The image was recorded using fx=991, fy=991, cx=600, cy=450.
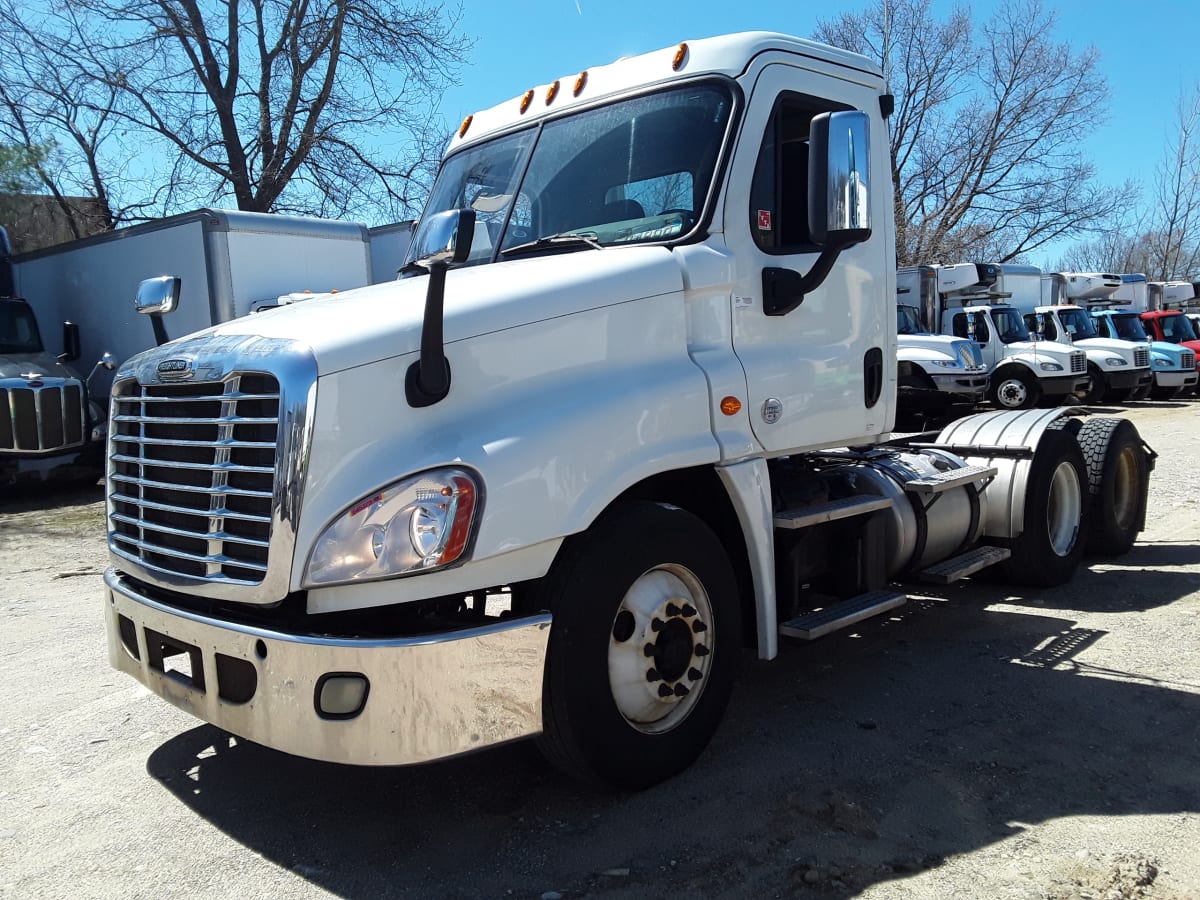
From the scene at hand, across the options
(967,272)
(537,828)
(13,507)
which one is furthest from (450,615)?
(967,272)

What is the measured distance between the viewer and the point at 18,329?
13609 millimetres

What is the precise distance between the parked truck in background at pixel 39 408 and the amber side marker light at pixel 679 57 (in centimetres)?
1017

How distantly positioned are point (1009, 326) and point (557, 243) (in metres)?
19.5

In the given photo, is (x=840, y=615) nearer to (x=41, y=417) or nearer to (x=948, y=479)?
(x=948, y=479)

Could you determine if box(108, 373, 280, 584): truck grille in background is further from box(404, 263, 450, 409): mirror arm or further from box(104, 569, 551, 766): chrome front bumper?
box(404, 263, 450, 409): mirror arm

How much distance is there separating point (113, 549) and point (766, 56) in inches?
129

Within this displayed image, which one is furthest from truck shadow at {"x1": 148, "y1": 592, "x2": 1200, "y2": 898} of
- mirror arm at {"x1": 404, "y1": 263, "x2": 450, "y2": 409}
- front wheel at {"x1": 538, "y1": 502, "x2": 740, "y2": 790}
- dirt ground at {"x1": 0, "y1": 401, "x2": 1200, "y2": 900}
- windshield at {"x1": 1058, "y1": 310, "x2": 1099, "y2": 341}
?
windshield at {"x1": 1058, "y1": 310, "x2": 1099, "y2": 341}

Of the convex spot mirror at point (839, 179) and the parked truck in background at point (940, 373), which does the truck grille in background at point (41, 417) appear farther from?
the parked truck in background at point (940, 373)

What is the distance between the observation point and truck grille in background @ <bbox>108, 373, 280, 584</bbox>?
3.02m

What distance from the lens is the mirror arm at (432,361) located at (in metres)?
3.00

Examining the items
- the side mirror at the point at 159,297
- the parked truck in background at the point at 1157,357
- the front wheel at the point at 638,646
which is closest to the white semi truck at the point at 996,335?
the parked truck in background at the point at 1157,357

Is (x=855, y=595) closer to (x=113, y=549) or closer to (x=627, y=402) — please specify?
(x=627, y=402)

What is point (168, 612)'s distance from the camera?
330 centimetres

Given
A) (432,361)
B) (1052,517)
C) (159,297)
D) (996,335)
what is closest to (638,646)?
(432,361)
